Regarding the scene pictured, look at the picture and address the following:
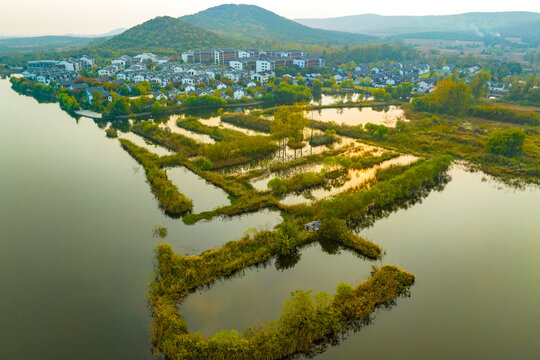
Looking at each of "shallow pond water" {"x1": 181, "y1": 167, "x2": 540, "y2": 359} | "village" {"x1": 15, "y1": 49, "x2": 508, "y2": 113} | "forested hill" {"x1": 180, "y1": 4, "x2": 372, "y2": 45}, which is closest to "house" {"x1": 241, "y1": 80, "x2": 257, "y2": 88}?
"village" {"x1": 15, "y1": 49, "x2": 508, "y2": 113}

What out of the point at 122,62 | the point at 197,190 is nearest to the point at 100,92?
the point at 197,190

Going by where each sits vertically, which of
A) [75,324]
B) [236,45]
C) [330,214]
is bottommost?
[75,324]

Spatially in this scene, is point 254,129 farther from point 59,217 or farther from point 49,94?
point 49,94

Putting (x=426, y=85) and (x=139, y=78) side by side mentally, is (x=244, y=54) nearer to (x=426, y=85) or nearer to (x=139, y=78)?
(x=139, y=78)

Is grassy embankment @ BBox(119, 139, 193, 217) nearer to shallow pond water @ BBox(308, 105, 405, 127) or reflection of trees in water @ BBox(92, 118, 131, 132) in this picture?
reflection of trees in water @ BBox(92, 118, 131, 132)

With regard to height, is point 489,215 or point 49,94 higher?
point 49,94

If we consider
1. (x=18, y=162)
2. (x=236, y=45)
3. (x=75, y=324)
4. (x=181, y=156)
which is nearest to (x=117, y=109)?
(x=18, y=162)
